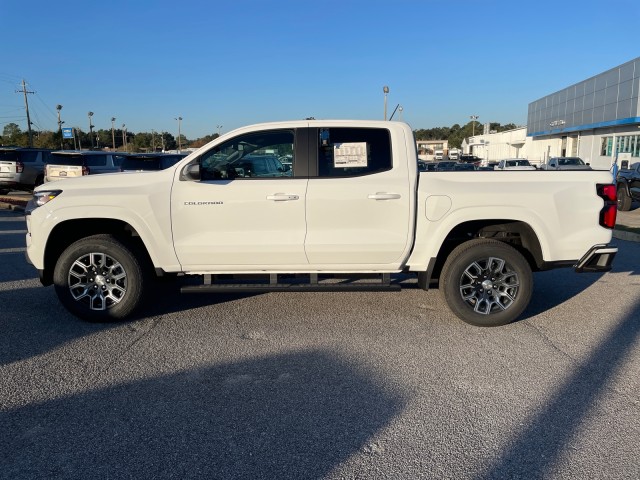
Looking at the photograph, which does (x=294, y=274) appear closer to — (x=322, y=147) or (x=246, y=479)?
(x=322, y=147)

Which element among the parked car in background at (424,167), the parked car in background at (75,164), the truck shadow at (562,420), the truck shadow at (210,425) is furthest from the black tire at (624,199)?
the parked car in background at (75,164)

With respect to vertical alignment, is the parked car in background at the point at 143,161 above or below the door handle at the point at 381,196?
above

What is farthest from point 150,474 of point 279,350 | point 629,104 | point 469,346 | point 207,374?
point 629,104

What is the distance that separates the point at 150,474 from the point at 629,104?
36643 mm

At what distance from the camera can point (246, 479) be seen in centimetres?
279

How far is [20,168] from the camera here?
17547mm

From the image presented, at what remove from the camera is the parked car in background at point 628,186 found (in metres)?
15.5

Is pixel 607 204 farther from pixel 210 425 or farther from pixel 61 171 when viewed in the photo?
pixel 61 171

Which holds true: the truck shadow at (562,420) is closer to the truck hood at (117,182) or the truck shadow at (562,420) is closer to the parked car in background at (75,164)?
the truck hood at (117,182)

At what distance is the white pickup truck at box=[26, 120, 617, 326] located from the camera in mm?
5035

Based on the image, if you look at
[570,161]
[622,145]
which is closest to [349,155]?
[570,161]

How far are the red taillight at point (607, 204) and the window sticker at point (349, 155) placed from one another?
94.1 inches

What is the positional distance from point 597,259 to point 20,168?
18.4 metres

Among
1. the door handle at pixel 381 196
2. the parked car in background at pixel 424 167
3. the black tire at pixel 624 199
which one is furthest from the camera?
the black tire at pixel 624 199
